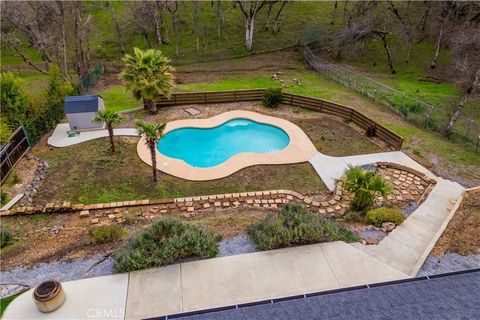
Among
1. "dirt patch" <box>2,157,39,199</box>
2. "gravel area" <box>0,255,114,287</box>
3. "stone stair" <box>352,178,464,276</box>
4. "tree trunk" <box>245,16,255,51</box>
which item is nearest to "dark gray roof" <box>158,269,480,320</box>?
"stone stair" <box>352,178,464,276</box>

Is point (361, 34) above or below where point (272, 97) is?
above

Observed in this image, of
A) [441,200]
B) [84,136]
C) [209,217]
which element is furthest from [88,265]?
[441,200]

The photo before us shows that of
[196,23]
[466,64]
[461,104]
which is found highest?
[196,23]

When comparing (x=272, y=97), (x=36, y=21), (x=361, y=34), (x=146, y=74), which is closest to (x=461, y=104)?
(x=272, y=97)

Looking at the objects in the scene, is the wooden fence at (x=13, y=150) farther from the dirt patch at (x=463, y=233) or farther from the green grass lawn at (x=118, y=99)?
the dirt patch at (x=463, y=233)

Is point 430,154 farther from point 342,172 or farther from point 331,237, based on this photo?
point 331,237

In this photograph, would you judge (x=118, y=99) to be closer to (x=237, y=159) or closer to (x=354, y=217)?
(x=237, y=159)

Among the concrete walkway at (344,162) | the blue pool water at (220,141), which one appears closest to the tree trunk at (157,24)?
the blue pool water at (220,141)
